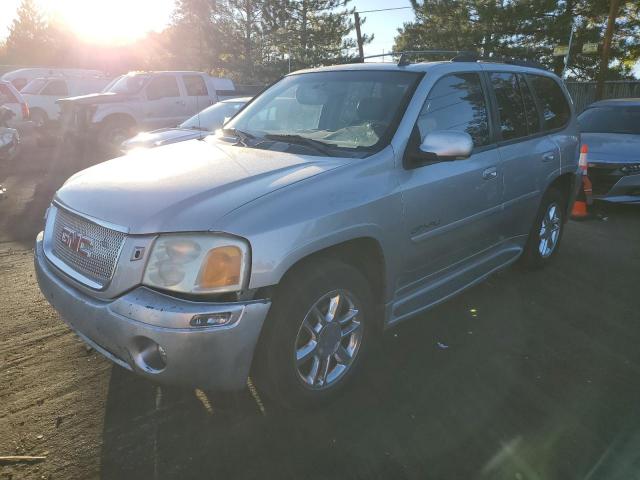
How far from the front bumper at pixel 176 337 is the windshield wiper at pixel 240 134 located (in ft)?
5.02

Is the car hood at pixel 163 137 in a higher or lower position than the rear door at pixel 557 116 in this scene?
lower

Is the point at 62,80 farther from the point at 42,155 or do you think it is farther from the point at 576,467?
the point at 576,467

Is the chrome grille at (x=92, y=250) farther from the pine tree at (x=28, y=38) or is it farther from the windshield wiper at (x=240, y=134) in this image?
the pine tree at (x=28, y=38)

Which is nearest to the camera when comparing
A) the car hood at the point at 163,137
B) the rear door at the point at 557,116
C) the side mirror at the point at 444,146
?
the side mirror at the point at 444,146

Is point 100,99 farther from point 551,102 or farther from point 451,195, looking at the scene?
point 451,195

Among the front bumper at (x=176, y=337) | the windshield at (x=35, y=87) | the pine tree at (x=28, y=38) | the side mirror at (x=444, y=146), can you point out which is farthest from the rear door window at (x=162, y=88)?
the pine tree at (x=28, y=38)

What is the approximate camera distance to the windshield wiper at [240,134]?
11.8 ft

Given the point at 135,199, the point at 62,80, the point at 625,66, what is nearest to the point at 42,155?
the point at 62,80

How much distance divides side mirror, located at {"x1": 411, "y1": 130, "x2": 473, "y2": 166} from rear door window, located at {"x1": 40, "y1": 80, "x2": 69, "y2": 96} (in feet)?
57.8

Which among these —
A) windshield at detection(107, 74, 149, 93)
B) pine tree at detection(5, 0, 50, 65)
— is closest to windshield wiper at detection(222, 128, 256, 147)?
windshield at detection(107, 74, 149, 93)

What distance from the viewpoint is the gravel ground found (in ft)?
8.07

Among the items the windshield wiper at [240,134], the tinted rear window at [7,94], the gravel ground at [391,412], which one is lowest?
the gravel ground at [391,412]

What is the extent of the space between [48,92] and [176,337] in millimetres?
17983

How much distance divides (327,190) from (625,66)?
27.7 m
